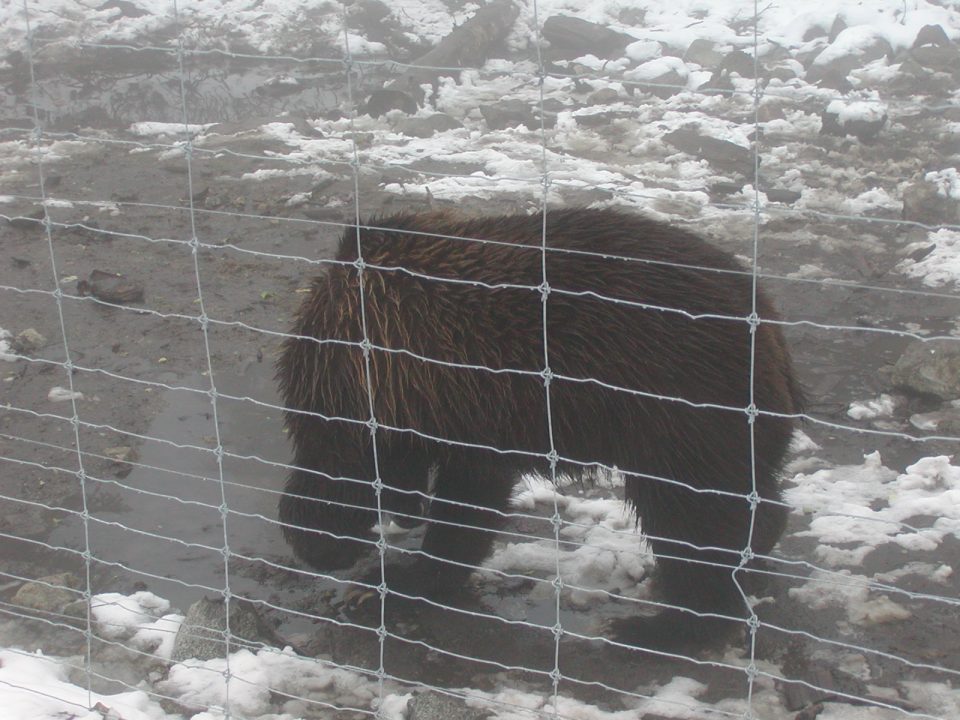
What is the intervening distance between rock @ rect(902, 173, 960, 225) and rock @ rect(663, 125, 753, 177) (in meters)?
1.32

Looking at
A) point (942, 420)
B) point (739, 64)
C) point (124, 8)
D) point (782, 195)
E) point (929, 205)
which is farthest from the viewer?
point (124, 8)

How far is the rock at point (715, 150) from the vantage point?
28.2 ft

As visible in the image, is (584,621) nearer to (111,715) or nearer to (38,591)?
(111,715)

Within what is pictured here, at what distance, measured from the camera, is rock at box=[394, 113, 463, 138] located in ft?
31.2

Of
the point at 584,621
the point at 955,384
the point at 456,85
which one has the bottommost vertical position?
the point at 584,621

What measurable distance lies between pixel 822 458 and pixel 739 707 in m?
1.82

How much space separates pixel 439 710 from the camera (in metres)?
3.64

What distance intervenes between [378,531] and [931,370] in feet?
9.39

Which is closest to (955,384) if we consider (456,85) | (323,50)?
(456,85)

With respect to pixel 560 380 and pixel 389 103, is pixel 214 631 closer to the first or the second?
pixel 560 380

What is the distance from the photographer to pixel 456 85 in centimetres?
1064

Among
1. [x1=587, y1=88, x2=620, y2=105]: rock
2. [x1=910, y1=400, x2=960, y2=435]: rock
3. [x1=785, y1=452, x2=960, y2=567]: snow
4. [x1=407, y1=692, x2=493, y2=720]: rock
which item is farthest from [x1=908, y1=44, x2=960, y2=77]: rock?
[x1=407, y1=692, x2=493, y2=720]: rock

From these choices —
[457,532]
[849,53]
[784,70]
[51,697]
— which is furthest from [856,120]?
[51,697]

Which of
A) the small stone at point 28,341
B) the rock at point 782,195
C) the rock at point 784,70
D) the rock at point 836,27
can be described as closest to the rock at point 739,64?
the rock at point 784,70
